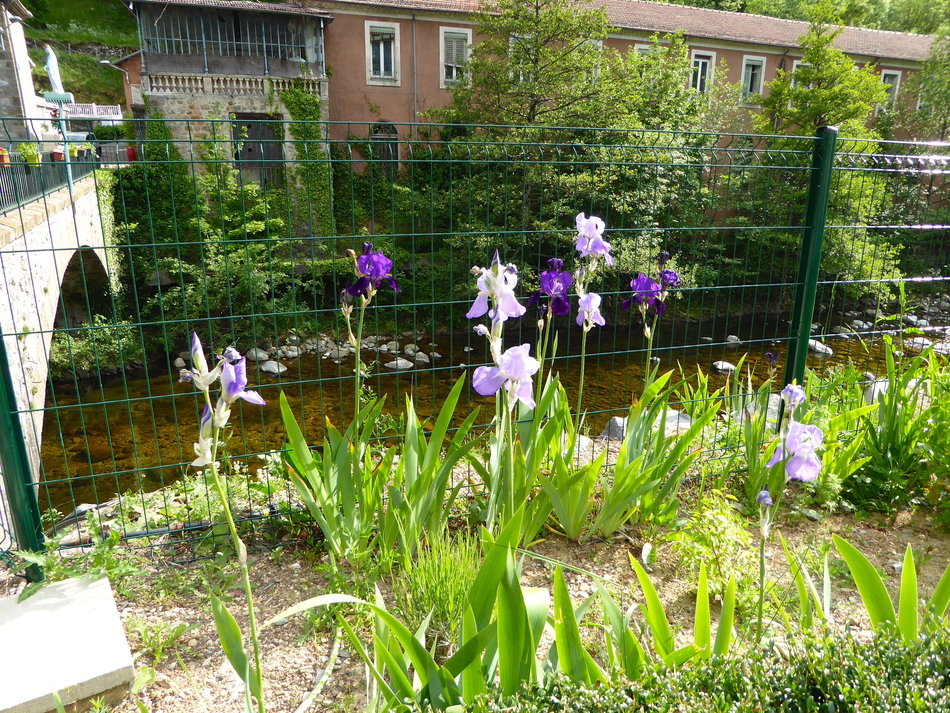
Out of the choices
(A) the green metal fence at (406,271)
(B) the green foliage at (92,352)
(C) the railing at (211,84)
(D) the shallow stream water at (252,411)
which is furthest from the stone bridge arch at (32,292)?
(C) the railing at (211,84)

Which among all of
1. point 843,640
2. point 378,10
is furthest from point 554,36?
point 843,640

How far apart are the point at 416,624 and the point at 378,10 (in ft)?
63.6

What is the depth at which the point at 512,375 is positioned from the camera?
1.99m

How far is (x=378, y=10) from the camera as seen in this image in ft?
59.2

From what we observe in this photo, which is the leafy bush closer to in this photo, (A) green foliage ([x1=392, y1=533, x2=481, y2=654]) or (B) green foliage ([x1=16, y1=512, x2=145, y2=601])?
(A) green foliage ([x1=392, y1=533, x2=481, y2=654])

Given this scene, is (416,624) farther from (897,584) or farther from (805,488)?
(805,488)

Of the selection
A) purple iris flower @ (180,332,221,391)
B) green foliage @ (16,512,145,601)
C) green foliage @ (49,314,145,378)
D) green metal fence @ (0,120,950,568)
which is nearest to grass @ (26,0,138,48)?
green metal fence @ (0,120,950,568)

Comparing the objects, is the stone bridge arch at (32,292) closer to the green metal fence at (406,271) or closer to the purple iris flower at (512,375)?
the green metal fence at (406,271)

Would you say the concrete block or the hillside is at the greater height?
the hillside

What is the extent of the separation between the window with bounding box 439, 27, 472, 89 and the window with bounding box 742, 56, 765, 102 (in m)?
10.2

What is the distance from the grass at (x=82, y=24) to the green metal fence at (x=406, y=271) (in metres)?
19.1

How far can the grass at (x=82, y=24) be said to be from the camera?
95.5 ft

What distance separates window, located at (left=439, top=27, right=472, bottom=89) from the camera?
18797 mm

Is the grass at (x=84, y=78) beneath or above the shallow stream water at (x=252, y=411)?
above
